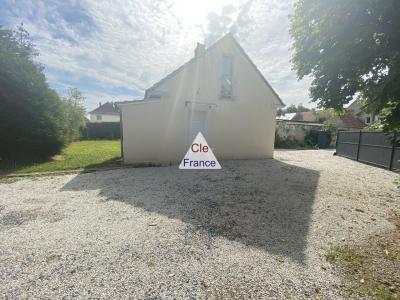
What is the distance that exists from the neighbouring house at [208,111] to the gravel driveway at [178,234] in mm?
2918

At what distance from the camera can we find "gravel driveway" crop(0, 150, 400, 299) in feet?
7.73

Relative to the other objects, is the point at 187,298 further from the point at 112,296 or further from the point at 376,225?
the point at 376,225

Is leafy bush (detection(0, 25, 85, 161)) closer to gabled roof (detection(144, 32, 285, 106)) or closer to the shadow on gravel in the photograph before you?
the shadow on gravel

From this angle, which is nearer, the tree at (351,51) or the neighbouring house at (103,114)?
the tree at (351,51)

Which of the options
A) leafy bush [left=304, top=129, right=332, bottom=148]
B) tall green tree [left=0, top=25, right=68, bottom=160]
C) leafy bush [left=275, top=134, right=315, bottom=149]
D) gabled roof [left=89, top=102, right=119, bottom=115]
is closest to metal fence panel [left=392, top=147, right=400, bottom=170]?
leafy bush [left=275, top=134, right=315, bottom=149]

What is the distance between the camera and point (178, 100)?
945 centimetres

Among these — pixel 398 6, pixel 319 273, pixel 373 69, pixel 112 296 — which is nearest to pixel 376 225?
pixel 319 273

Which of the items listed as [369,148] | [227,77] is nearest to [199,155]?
[227,77]

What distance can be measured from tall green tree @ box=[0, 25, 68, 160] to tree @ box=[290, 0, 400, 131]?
1140 cm

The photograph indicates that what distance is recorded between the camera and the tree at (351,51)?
12.4 ft

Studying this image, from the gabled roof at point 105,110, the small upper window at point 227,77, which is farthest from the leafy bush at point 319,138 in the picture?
the gabled roof at point 105,110

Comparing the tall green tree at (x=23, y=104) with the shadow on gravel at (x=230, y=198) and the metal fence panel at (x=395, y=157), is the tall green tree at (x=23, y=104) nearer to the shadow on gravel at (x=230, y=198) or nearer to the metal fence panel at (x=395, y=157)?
the shadow on gravel at (x=230, y=198)

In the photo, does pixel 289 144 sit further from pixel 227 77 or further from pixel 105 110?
pixel 105 110

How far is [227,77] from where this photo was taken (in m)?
10.5
